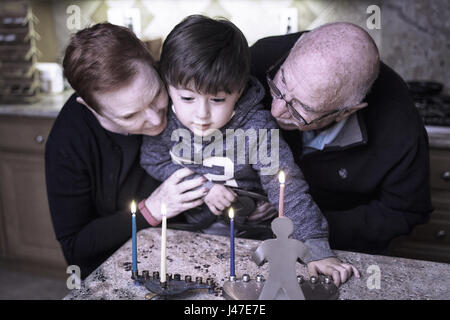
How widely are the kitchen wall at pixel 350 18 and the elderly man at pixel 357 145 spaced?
0.97m

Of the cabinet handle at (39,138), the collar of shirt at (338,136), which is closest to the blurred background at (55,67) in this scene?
the cabinet handle at (39,138)

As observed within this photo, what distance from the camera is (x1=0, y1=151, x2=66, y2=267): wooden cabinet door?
2.36 metres

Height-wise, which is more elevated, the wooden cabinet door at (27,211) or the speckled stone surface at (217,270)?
the speckled stone surface at (217,270)

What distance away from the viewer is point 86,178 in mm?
1401

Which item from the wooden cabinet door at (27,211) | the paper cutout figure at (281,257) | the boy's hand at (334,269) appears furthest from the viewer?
the wooden cabinet door at (27,211)

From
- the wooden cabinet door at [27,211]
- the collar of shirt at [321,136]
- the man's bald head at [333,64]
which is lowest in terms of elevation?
the wooden cabinet door at [27,211]

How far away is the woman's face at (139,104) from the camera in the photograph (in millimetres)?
1178

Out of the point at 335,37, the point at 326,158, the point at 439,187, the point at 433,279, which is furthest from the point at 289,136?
the point at 439,187

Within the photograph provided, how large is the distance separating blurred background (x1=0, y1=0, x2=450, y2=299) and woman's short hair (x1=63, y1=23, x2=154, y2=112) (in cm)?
111

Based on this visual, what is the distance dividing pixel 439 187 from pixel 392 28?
91 cm

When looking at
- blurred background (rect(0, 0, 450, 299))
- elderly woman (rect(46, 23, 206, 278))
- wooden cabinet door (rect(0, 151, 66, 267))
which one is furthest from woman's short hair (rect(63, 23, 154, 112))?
wooden cabinet door (rect(0, 151, 66, 267))

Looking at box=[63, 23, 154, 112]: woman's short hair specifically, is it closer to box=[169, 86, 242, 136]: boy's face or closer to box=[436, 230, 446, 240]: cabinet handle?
box=[169, 86, 242, 136]: boy's face

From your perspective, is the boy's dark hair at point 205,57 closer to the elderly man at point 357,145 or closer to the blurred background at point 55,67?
the elderly man at point 357,145

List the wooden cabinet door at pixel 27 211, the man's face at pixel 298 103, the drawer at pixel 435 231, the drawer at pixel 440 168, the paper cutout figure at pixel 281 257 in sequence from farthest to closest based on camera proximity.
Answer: the wooden cabinet door at pixel 27 211 → the drawer at pixel 435 231 → the drawer at pixel 440 168 → the man's face at pixel 298 103 → the paper cutout figure at pixel 281 257
